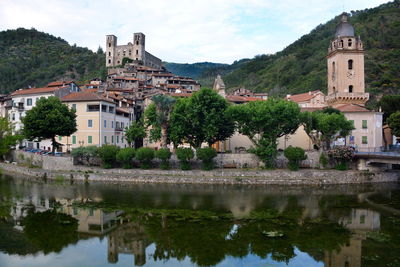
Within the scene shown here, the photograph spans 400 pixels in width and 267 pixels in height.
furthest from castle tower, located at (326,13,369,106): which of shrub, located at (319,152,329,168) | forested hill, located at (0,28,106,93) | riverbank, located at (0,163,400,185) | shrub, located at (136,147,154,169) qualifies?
forested hill, located at (0,28,106,93)

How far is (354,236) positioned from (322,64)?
107434 mm

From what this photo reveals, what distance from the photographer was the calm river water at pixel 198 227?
1717 centimetres

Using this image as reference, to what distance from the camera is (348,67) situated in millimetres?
57219

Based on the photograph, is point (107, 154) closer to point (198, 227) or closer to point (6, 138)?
point (6, 138)

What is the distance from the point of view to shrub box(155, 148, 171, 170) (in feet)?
140

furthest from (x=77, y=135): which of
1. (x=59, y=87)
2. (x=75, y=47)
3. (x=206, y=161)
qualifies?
(x=75, y=47)

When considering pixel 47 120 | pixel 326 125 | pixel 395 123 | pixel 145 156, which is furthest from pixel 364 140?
pixel 47 120

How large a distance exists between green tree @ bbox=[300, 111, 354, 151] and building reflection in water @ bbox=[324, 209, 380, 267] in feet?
57.0

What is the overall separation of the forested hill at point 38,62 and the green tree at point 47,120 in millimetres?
82380

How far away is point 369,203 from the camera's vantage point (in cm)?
2978

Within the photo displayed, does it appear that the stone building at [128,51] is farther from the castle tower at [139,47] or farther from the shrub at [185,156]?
the shrub at [185,156]

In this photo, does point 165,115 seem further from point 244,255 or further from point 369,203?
point 244,255

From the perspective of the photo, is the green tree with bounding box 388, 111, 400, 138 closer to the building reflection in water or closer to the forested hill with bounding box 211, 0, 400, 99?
the building reflection in water

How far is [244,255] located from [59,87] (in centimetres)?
5351
